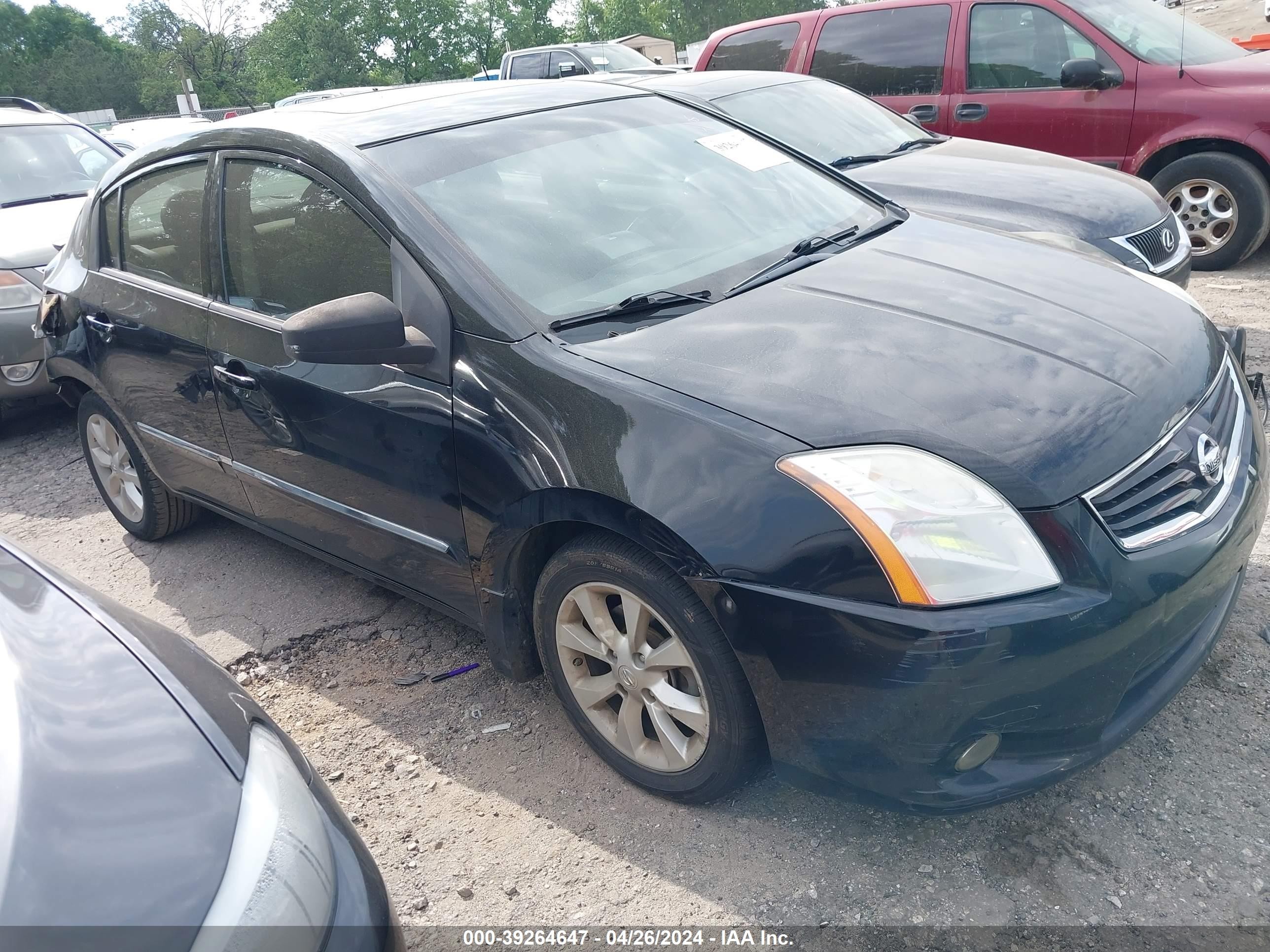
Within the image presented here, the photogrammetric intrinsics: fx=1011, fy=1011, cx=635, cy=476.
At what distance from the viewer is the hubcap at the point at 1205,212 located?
629cm

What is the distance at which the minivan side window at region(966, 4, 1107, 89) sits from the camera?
662cm

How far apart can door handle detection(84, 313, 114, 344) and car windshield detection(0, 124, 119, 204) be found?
11.7 feet

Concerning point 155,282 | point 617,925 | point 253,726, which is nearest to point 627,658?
point 617,925

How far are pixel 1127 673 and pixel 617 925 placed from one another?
47.2 inches

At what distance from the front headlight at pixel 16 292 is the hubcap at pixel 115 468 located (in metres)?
1.80

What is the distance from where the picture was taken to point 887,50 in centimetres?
726

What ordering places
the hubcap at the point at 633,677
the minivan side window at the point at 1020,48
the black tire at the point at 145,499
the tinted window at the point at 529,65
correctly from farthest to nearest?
the tinted window at the point at 529,65, the minivan side window at the point at 1020,48, the black tire at the point at 145,499, the hubcap at the point at 633,677

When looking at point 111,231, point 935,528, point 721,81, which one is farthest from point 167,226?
point 721,81

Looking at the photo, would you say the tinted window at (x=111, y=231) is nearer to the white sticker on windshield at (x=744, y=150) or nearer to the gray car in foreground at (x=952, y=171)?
the gray car in foreground at (x=952, y=171)

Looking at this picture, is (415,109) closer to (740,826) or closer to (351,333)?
(351,333)

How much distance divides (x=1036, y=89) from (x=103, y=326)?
19.3 ft

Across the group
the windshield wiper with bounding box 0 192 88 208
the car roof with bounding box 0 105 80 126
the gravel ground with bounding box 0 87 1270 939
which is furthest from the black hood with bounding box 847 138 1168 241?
the car roof with bounding box 0 105 80 126

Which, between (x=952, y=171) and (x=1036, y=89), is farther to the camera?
(x=1036, y=89)

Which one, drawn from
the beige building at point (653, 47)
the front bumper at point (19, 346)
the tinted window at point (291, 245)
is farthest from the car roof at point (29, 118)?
the beige building at point (653, 47)
